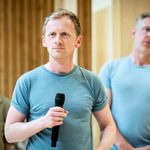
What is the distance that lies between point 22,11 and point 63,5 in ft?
1.79

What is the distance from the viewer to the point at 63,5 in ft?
14.0

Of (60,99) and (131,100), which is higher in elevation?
(60,99)

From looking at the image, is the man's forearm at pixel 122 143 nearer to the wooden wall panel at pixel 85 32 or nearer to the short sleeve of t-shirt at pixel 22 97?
the short sleeve of t-shirt at pixel 22 97

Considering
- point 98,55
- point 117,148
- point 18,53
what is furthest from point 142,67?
point 18,53

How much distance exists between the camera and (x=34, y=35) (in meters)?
4.16

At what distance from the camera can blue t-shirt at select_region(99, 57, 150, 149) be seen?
6.56 ft

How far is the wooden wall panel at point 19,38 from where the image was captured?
13.2ft

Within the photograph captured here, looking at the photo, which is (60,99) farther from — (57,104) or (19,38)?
(19,38)

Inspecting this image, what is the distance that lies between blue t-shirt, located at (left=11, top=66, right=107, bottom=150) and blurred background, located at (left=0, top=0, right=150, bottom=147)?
2186 millimetres

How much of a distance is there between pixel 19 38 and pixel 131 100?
94.5 inches

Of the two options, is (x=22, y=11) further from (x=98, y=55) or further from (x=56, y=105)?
(x=56, y=105)

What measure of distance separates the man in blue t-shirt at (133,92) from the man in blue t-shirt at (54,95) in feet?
1.51

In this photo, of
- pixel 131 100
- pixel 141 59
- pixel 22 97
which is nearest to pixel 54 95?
pixel 22 97

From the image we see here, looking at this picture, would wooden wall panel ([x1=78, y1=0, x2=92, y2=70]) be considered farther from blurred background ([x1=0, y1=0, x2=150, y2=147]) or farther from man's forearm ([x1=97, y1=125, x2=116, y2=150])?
man's forearm ([x1=97, y1=125, x2=116, y2=150])
